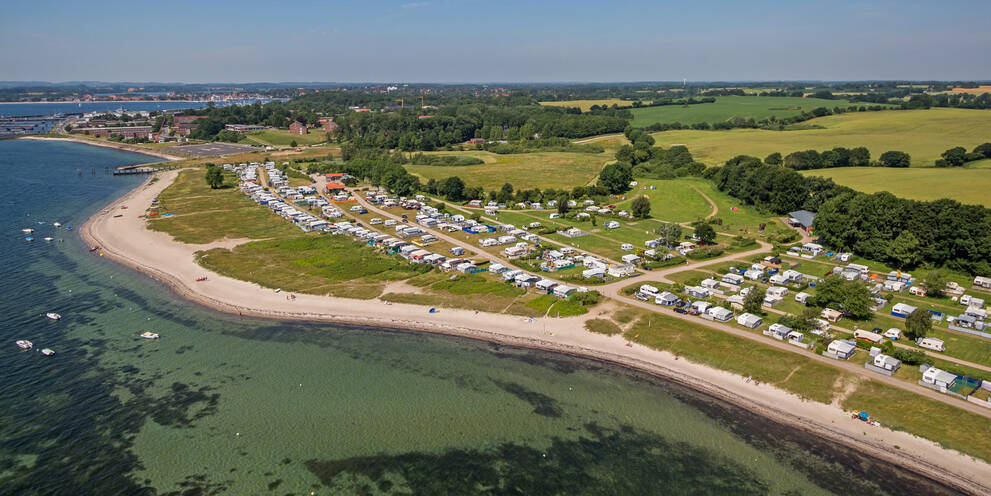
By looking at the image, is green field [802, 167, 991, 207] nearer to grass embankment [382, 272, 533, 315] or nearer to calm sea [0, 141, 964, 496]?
calm sea [0, 141, 964, 496]

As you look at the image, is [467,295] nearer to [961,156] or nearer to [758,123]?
[961,156]

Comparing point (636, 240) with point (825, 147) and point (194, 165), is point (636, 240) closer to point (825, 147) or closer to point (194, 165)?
point (825, 147)

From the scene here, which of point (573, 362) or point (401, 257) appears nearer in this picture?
point (573, 362)

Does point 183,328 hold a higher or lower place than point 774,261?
lower

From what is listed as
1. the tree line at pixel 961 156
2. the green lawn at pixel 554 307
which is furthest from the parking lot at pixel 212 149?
the tree line at pixel 961 156

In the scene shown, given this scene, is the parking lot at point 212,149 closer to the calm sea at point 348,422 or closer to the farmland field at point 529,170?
the farmland field at point 529,170

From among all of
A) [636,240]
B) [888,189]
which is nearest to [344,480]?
[636,240]

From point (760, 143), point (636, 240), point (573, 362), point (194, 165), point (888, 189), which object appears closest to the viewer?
point (573, 362)
